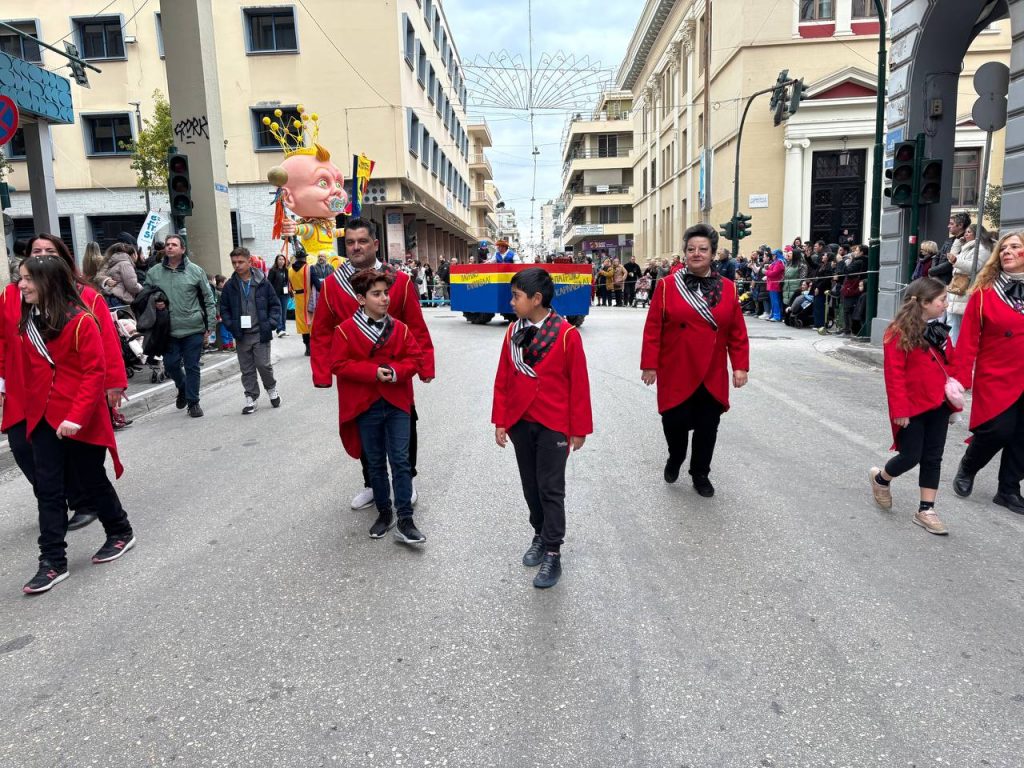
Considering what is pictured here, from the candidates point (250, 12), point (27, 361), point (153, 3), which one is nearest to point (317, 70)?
point (250, 12)

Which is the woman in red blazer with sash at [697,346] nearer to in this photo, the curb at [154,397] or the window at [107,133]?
the curb at [154,397]

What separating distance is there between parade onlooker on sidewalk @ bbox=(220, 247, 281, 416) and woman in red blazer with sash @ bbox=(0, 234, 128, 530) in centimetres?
412

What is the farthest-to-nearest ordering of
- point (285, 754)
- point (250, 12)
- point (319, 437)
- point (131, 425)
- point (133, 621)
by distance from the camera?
point (250, 12) → point (131, 425) → point (319, 437) → point (133, 621) → point (285, 754)

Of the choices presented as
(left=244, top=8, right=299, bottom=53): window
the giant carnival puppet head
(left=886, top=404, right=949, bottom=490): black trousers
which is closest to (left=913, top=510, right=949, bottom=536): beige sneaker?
(left=886, top=404, right=949, bottom=490): black trousers

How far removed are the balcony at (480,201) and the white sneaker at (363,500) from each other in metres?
52.9

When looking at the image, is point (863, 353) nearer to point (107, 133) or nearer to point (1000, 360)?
point (1000, 360)

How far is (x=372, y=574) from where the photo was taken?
3.97 meters

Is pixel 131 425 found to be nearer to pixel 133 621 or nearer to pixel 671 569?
pixel 133 621

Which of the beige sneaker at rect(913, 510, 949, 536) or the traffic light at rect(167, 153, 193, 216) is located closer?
the beige sneaker at rect(913, 510, 949, 536)

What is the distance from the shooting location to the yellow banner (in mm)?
16422

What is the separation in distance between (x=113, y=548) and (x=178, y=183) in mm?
9131

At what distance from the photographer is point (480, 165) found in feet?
194

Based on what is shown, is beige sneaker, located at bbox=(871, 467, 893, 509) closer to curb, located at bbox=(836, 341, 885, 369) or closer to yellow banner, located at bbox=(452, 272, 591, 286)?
curb, located at bbox=(836, 341, 885, 369)

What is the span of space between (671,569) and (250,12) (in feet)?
93.9
